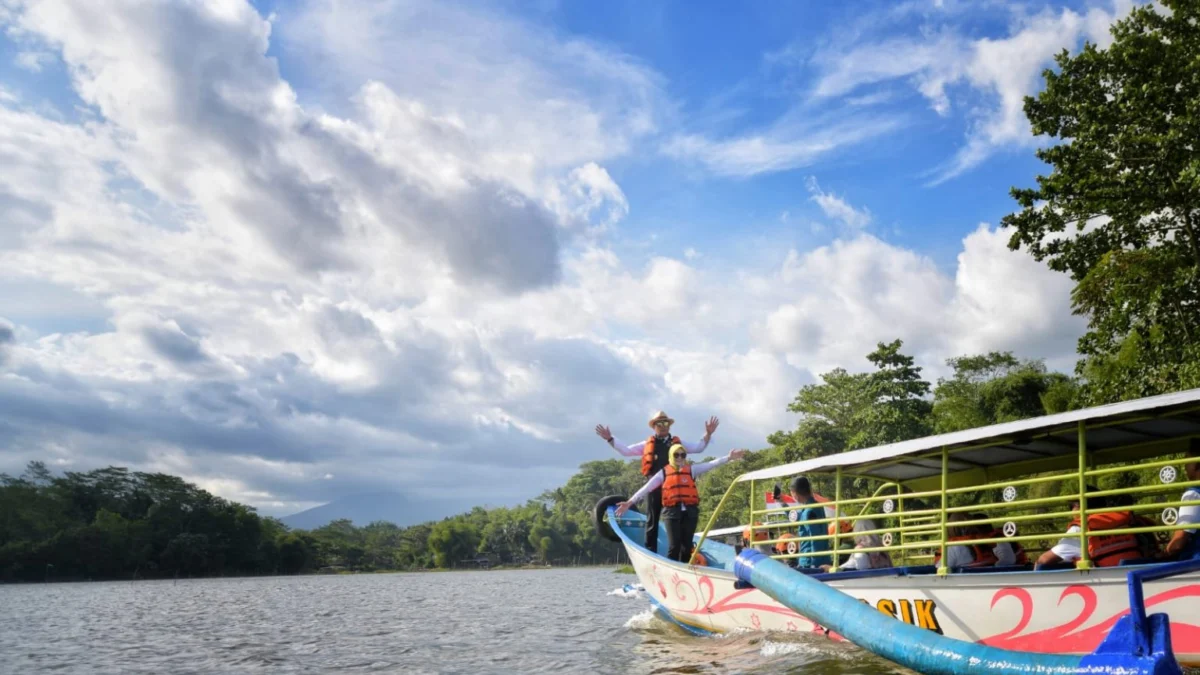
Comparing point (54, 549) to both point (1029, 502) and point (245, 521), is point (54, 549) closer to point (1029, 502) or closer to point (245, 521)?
point (245, 521)

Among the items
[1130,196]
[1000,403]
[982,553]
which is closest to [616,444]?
[982,553]

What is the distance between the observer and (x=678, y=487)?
1273 centimetres

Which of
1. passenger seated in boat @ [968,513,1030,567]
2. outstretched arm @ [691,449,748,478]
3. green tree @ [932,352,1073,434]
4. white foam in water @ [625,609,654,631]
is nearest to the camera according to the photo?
passenger seated in boat @ [968,513,1030,567]

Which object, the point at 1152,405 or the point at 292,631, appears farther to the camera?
the point at 292,631

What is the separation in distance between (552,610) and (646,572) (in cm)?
1125

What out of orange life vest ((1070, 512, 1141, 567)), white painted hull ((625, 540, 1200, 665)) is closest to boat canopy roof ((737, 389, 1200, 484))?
orange life vest ((1070, 512, 1141, 567))

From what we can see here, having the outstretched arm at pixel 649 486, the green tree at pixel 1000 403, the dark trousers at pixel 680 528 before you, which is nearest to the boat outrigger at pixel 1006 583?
the dark trousers at pixel 680 528

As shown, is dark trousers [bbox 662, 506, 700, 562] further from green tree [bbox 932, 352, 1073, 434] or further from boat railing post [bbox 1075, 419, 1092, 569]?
green tree [bbox 932, 352, 1073, 434]

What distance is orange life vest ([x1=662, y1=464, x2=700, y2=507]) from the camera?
41.8 ft

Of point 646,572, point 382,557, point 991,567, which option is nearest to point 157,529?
point 382,557

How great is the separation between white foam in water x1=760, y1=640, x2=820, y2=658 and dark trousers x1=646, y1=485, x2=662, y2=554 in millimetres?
3801

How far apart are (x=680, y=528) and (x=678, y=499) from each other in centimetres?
51

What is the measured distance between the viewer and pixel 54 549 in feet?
268

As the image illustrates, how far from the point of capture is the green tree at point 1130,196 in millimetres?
19453
